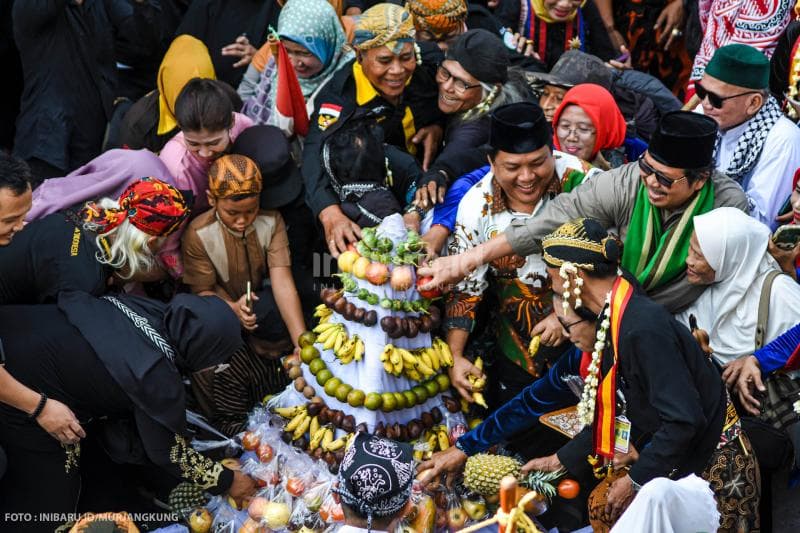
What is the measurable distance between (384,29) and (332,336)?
1.59 m

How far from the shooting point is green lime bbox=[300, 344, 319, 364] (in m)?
4.33

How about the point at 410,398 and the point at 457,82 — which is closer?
the point at 410,398

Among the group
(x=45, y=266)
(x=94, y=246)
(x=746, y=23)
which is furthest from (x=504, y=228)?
(x=746, y=23)

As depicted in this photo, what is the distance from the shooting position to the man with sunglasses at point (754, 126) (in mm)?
4539

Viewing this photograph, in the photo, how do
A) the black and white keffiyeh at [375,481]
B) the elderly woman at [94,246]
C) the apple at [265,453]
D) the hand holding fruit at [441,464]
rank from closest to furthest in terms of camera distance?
the black and white keffiyeh at [375,481], the hand holding fruit at [441,464], the elderly woman at [94,246], the apple at [265,453]

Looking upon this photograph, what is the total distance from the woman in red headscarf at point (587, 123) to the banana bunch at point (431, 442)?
1514 millimetres

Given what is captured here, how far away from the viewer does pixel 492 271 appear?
451 cm

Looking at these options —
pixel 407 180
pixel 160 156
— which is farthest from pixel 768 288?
pixel 160 156

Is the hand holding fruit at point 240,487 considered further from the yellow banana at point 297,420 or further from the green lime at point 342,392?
the green lime at point 342,392

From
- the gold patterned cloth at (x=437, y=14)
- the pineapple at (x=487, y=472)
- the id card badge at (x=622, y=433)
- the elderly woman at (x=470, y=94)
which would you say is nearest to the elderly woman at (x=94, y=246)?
the elderly woman at (x=470, y=94)

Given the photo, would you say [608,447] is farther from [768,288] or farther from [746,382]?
[768,288]

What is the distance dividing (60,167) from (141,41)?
0.99 meters

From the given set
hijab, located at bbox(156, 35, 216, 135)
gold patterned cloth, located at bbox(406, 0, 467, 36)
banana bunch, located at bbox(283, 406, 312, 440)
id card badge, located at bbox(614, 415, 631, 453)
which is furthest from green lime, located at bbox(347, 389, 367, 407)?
gold patterned cloth, located at bbox(406, 0, 467, 36)

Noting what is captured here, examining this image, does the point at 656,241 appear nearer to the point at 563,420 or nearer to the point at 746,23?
the point at 563,420
